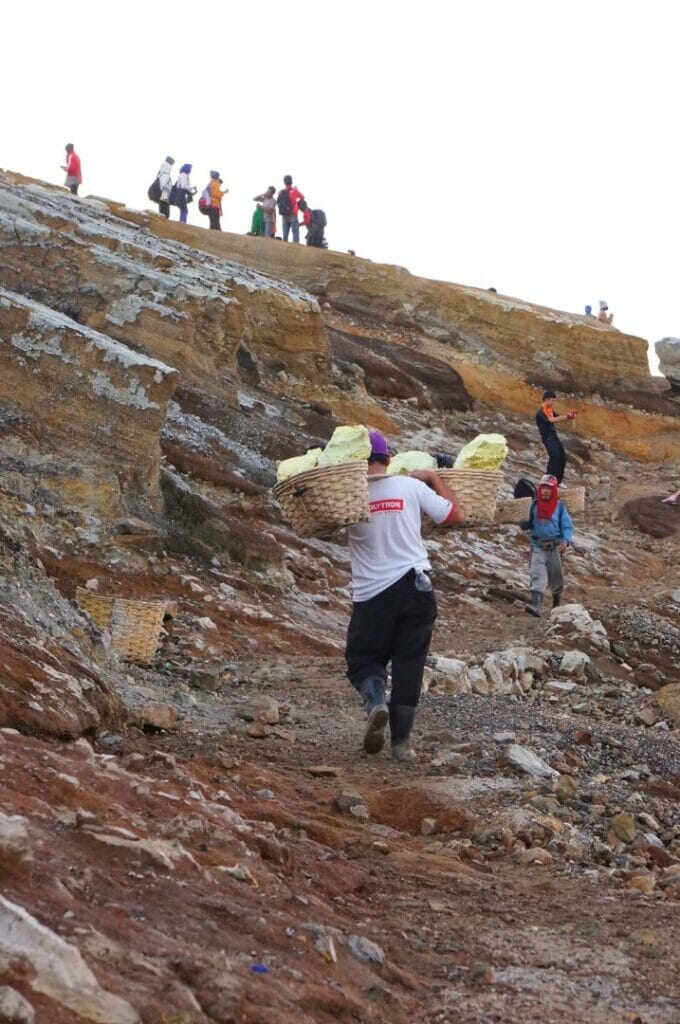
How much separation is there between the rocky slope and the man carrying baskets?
0.31 meters

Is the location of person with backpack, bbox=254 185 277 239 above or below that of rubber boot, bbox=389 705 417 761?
above

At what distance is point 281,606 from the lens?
10.9 meters

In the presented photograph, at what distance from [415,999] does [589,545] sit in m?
14.6

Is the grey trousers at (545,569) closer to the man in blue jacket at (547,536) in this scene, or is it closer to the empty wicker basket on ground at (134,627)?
the man in blue jacket at (547,536)

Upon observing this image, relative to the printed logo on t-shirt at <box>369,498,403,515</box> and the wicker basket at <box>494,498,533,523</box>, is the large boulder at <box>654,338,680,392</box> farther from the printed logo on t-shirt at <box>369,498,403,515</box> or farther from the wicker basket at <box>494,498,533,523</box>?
the printed logo on t-shirt at <box>369,498,403,515</box>

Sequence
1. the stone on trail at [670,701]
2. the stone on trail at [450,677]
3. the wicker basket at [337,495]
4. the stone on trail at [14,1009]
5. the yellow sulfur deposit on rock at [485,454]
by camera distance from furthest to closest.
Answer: the stone on trail at [670,701] → the stone on trail at [450,677] → the yellow sulfur deposit on rock at [485,454] → the wicker basket at [337,495] → the stone on trail at [14,1009]

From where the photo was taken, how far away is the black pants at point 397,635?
6.18 metres

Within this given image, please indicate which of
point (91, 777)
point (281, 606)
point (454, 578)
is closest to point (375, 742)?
point (91, 777)

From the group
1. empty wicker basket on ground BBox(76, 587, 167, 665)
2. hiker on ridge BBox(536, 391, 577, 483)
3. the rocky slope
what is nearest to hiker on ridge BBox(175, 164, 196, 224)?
the rocky slope

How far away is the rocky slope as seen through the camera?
3.11m

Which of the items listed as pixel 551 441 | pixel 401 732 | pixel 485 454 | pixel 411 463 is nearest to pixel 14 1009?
pixel 401 732

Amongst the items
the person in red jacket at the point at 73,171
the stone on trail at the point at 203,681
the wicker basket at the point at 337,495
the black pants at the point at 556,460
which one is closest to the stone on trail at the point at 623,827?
the wicker basket at the point at 337,495

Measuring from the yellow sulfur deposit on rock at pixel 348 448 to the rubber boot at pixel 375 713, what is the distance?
111cm

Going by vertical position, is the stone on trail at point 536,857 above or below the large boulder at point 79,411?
below
